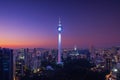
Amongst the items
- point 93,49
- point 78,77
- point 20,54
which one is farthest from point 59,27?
point 78,77

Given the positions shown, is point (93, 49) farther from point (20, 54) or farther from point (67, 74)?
point (67, 74)

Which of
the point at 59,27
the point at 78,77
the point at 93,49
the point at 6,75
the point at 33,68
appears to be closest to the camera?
the point at 6,75

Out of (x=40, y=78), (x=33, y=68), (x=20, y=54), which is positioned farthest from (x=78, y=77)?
(x=20, y=54)

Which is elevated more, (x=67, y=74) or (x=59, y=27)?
(x=59, y=27)

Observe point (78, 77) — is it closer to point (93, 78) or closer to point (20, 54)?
point (93, 78)

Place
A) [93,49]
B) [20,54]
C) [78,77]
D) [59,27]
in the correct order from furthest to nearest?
1. [93,49]
2. [59,27]
3. [20,54]
4. [78,77]

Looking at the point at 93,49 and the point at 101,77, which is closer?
the point at 101,77

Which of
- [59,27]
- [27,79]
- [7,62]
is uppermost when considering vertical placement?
[59,27]
